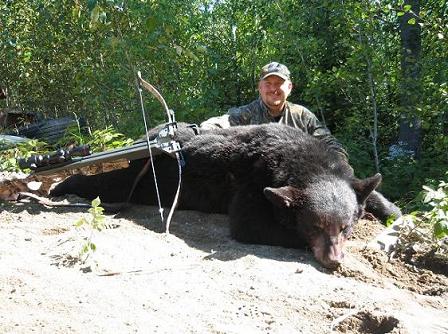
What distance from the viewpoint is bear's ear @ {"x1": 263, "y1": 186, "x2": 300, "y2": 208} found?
150 inches

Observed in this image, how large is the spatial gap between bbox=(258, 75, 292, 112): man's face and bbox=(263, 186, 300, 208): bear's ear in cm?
193

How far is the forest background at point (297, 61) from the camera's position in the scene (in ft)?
21.3

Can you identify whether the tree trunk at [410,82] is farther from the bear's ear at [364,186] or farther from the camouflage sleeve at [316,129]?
the bear's ear at [364,186]

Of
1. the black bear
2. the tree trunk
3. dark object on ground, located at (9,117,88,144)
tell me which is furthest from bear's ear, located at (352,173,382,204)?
dark object on ground, located at (9,117,88,144)

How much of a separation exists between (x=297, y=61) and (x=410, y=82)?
2290 millimetres

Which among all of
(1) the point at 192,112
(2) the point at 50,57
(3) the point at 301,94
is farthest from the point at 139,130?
(2) the point at 50,57

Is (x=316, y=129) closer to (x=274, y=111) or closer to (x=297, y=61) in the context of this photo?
(x=274, y=111)

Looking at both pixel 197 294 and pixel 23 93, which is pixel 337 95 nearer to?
pixel 197 294

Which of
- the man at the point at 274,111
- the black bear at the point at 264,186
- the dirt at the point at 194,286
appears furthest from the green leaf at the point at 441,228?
the man at the point at 274,111

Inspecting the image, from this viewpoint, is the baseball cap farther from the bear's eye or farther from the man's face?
the bear's eye

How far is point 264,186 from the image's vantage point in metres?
4.26

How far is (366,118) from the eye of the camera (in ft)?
25.1

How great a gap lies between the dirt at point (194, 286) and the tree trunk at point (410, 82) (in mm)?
2837

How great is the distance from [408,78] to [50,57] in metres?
8.80
